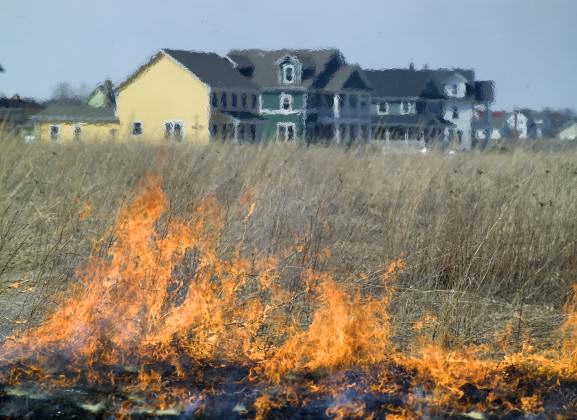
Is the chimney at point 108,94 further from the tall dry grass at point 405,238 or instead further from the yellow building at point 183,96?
the tall dry grass at point 405,238

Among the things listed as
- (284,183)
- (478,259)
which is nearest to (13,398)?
(478,259)

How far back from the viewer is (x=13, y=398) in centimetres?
412

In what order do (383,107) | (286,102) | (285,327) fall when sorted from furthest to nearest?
(383,107)
(286,102)
(285,327)

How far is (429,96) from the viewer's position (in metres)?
43.9

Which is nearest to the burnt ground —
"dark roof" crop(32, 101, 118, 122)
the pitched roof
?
"dark roof" crop(32, 101, 118, 122)

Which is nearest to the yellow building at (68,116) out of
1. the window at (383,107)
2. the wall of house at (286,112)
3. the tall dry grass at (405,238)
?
the wall of house at (286,112)

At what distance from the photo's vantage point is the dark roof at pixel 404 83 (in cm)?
4338

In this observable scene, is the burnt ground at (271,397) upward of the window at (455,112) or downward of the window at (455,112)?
downward

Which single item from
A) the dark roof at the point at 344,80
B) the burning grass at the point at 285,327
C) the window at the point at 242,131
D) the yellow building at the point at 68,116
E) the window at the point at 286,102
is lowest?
the burning grass at the point at 285,327

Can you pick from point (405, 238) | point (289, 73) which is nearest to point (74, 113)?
point (289, 73)

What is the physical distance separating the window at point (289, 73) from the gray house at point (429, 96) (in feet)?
21.0

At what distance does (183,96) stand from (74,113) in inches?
207

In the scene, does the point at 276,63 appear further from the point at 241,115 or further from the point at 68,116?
the point at 68,116

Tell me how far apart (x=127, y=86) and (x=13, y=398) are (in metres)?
30.9
